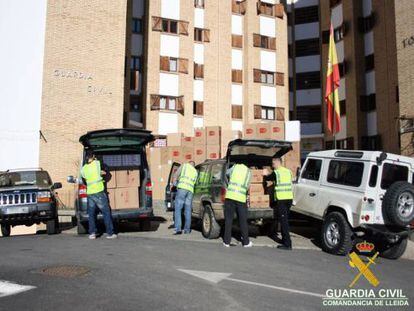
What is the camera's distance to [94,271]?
6355 millimetres

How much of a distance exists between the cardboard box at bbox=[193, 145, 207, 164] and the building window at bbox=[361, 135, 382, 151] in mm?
Result: 13322

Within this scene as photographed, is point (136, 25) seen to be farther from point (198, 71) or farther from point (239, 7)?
point (239, 7)

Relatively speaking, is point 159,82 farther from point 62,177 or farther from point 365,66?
point 365,66

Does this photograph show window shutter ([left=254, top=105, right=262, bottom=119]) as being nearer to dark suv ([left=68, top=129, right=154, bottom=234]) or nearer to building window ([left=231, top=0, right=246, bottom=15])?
building window ([left=231, top=0, right=246, bottom=15])

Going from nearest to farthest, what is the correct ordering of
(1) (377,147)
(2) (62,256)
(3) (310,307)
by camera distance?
(3) (310,307) → (2) (62,256) → (1) (377,147)

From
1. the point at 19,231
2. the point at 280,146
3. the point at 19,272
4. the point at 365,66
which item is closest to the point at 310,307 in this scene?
the point at 19,272

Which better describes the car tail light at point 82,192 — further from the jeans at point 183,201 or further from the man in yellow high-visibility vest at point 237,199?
the man in yellow high-visibility vest at point 237,199

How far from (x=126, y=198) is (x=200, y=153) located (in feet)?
29.8

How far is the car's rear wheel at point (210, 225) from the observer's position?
33.8 ft

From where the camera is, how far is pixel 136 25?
94.7 ft

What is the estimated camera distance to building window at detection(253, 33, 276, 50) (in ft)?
104

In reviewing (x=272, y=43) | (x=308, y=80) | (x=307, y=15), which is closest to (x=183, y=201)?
(x=272, y=43)

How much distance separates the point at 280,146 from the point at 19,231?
1332 cm

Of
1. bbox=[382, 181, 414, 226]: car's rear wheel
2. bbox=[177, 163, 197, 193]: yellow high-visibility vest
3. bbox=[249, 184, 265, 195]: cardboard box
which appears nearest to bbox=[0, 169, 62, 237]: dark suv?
bbox=[177, 163, 197, 193]: yellow high-visibility vest
